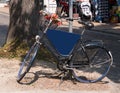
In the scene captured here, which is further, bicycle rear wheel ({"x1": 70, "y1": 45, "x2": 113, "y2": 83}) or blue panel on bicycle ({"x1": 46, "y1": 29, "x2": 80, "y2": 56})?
bicycle rear wheel ({"x1": 70, "y1": 45, "x2": 113, "y2": 83})

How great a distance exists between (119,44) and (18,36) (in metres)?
5.36

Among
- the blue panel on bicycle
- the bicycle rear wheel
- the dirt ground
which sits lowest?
the dirt ground

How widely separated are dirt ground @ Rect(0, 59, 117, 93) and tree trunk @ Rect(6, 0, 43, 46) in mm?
1741

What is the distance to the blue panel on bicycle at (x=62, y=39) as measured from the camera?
7.83m

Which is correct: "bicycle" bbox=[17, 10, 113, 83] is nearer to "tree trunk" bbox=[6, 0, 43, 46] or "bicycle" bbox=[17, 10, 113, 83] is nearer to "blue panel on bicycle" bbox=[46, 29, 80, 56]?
"blue panel on bicycle" bbox=[46, 29, 80, 56]

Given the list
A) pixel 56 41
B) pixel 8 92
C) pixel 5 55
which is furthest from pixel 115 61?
pixel 8 92

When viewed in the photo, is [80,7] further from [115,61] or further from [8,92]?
[8,92]

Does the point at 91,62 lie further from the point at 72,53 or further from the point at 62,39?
the point at 62,39

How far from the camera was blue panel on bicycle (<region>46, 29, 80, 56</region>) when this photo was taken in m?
7.83

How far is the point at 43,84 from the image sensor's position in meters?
7.90

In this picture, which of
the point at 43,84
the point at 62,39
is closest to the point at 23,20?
the point at 62,39

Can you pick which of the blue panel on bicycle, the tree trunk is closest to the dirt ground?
the blue panel on bicycle

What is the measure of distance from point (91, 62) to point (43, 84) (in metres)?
1.06

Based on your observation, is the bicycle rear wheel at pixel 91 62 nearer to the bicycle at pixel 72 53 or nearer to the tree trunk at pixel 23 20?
the bicycle at pixel 72 53
